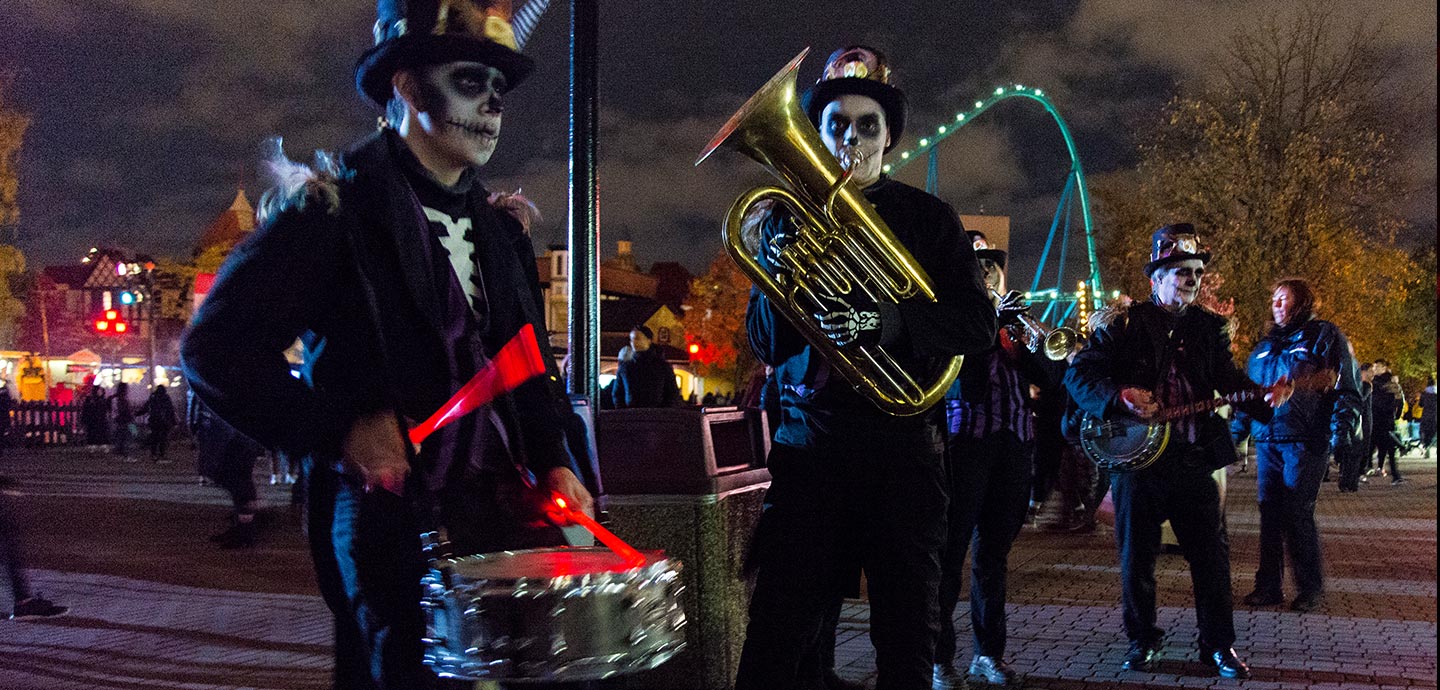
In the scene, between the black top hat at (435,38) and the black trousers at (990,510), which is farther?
the black trousers at (990,510)

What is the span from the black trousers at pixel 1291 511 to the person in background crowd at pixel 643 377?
19.4 ft

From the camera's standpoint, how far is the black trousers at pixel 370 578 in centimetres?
220

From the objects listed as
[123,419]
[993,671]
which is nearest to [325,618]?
[993,671]

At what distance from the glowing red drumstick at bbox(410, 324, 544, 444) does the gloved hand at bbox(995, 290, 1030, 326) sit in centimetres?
320

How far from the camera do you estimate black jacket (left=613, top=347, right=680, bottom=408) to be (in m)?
12.2

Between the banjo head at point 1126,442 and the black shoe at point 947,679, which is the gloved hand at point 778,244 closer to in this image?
the black shoe at point 947,679

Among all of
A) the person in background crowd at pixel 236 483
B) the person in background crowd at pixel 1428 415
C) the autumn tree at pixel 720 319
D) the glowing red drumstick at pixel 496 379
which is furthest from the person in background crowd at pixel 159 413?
the autumn tree at pixel 720 319

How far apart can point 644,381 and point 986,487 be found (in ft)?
22.6

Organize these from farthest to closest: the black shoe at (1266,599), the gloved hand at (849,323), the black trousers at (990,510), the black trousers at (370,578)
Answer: the black shoe at (1266,599) < the black trousers at (990,510) < the gloved hand at (849,323) < the black trousers at (370,578)

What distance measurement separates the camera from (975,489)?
553 centimetres

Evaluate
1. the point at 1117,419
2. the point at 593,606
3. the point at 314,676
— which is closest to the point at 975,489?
the point at 1117,419

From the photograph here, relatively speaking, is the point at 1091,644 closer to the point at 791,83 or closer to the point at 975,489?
the point at 975,489

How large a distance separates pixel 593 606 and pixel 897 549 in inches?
50.5

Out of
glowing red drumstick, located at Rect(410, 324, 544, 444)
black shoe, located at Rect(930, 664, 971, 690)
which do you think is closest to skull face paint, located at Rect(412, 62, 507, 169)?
glowing red drumstick, located at Rect(410, 324, 544, 444)
